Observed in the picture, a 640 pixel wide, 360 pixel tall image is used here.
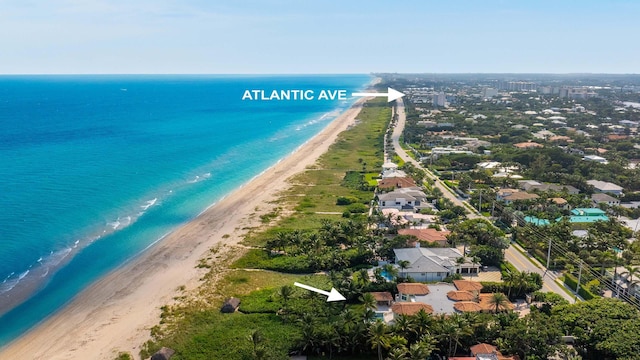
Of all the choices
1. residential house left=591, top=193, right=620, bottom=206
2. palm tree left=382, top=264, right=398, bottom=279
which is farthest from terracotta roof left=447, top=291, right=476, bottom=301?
residential house left=591, top=193, right=620, bottom=206

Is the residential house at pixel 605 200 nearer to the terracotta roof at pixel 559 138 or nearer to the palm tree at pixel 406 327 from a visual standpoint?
the palm tree at pixel 406 327

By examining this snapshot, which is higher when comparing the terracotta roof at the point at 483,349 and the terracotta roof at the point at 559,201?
the terracotta roof at the point at 559,201

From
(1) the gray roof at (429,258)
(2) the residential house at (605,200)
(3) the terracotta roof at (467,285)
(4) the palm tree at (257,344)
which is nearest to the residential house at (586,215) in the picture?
(2) the residential house at (605,200)

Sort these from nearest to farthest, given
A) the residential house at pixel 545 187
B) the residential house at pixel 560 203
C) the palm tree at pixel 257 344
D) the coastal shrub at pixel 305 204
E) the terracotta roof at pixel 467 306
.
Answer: the palm tree at pixel 257 344 → the terracotta roof at pixel 467 306 → the residential house at pixel 560 203 → the coastal shrub at pixel 305 204 → the residential house at pixel 545 187

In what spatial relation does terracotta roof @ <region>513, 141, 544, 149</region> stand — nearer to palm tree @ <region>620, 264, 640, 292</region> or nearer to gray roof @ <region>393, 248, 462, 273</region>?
palm tree @ <region>620, 264, 640, 292</region>

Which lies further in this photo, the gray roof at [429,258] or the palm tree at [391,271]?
the gray roof at [429,258]

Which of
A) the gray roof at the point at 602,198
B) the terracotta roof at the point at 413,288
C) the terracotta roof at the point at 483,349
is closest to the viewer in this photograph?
the terracotta roof at the point at 483,349

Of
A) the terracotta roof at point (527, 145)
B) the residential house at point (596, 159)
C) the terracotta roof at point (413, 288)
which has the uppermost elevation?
the terracotta roof at point (527, 145)
